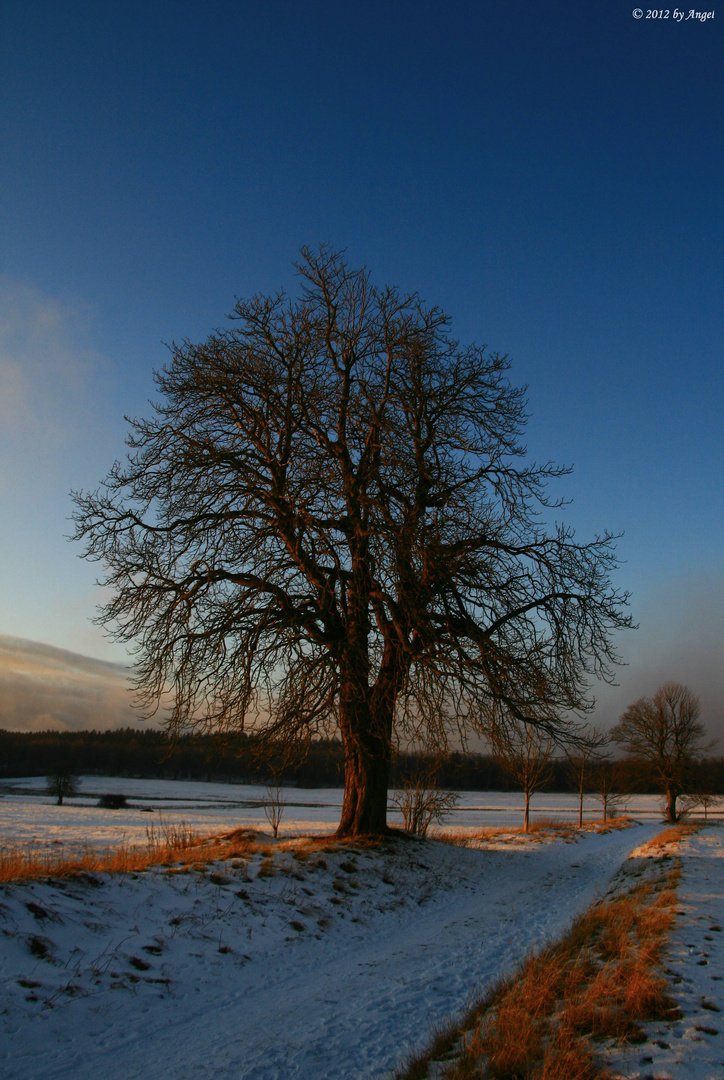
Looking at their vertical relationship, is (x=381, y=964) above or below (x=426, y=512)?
below

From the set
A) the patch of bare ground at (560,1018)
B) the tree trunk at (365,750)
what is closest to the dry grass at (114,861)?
the tree trunk at (365,750)

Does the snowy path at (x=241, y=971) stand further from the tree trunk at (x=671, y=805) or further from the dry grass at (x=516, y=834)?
the tree trunk at (x=671, y=805)

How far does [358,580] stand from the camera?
10367mm

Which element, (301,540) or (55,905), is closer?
(55,905)

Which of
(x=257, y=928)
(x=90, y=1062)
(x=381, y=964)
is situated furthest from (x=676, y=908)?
(x=90, y=1062)

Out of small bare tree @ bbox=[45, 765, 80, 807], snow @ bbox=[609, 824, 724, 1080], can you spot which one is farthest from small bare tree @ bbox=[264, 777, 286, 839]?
small bare tree @ bbox=[45, 765, 80, 807]

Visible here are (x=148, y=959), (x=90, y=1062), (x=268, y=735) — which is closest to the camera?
(x=90, y=1062)

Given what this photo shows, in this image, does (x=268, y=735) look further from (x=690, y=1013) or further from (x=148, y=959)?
(x=690, y=1013)

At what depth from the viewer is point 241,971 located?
5758 mm

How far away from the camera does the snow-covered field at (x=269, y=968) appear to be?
4.14 meters

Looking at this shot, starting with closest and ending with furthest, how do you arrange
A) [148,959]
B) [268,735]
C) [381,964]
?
[148,959] → [381,964] → [268,735]

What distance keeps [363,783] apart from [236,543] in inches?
210

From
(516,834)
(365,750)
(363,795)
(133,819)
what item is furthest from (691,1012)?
(133,819)

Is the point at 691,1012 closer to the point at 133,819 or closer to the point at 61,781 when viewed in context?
the point at 133,819
